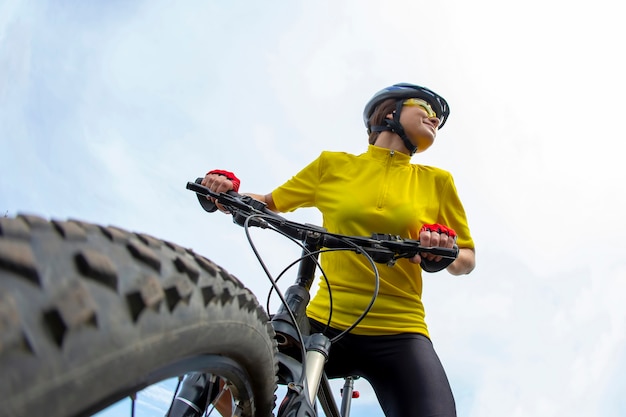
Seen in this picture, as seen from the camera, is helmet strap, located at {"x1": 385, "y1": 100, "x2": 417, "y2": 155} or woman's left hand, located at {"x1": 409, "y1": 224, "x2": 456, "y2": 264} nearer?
woman's left hand, located at {"x1": 409, "y1": 224, "x2": 456, "y2": 264}

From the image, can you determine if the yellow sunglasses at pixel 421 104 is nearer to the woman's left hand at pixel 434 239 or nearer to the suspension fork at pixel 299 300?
the woman's left hand at pixel 434 239

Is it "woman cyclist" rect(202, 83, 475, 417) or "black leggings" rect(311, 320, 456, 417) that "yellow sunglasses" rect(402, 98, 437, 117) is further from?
"black leggings" rect(311, 320, 456, 417)

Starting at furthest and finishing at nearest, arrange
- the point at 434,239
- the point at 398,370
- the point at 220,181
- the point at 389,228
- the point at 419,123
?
the point at 419,123, the point at 389,228, the point at 398,370, the point at 220,181, the point at 434,239

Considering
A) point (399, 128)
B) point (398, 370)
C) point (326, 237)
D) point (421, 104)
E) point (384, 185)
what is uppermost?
point (421, 104)

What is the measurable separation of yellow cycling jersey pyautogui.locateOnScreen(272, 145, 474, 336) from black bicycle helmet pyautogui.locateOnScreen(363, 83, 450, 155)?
145 mm

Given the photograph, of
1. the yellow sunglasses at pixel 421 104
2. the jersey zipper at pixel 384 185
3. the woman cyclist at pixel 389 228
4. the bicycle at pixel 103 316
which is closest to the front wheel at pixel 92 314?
the bicycle at pixel 103 316

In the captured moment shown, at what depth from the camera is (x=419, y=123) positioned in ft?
9.00

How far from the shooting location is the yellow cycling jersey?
89.2 inches

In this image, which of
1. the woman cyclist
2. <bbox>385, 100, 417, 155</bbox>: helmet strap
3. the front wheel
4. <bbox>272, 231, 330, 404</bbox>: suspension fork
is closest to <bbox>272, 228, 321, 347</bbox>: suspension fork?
<bbox>272, 231, 330, 404</bbox>: suspension fork

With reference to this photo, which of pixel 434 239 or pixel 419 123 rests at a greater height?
pixel 419 123

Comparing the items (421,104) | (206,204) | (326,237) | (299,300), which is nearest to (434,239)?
(326,237)

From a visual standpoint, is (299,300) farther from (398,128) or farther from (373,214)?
(398,128)

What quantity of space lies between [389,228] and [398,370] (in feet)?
2.23

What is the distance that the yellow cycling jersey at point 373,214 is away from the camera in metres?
2.27
